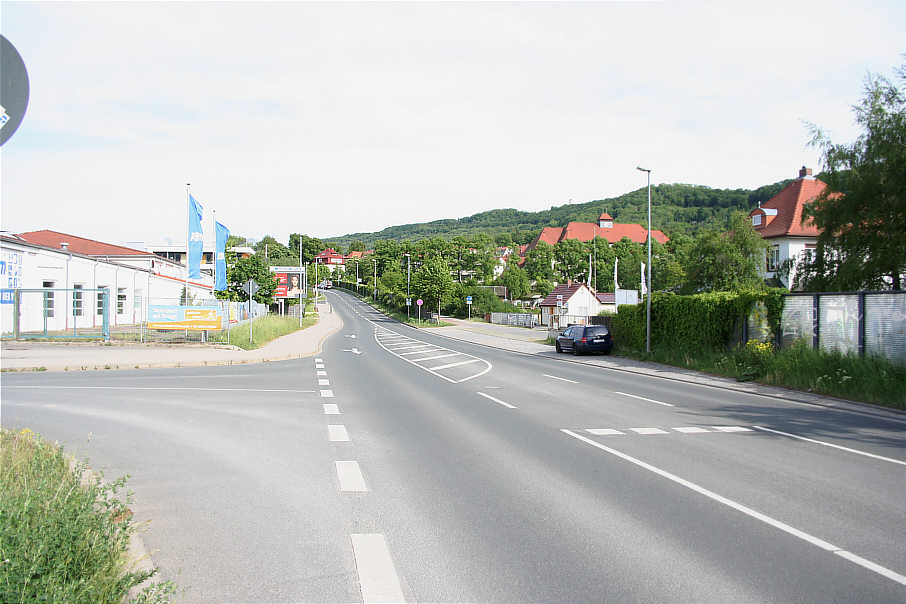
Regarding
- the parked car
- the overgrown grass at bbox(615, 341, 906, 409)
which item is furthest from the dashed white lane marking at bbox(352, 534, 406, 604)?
the parked car

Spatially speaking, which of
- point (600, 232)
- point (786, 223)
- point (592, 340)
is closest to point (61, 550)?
point (592, 340)

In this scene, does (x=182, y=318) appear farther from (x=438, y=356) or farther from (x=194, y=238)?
(x=438, y=356)

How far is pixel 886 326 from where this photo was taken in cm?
1531

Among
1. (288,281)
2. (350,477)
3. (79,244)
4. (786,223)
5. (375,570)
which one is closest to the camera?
(375,570)

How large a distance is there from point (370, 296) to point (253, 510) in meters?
129

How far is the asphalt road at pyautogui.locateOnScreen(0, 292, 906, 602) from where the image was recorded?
14.3 feet

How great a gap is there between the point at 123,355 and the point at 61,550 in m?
23.5

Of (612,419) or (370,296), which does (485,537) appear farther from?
(370,296)

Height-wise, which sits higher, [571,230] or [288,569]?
[571,230]

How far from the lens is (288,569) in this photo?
452cm

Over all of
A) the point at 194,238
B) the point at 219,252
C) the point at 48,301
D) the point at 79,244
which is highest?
the point at 79,244

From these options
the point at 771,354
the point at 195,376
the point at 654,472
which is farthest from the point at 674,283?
the point at 654,472

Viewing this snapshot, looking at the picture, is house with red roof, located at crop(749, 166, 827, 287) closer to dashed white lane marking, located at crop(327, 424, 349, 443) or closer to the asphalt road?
the asphalt road

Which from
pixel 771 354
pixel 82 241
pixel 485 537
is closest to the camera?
pixel 485 537
